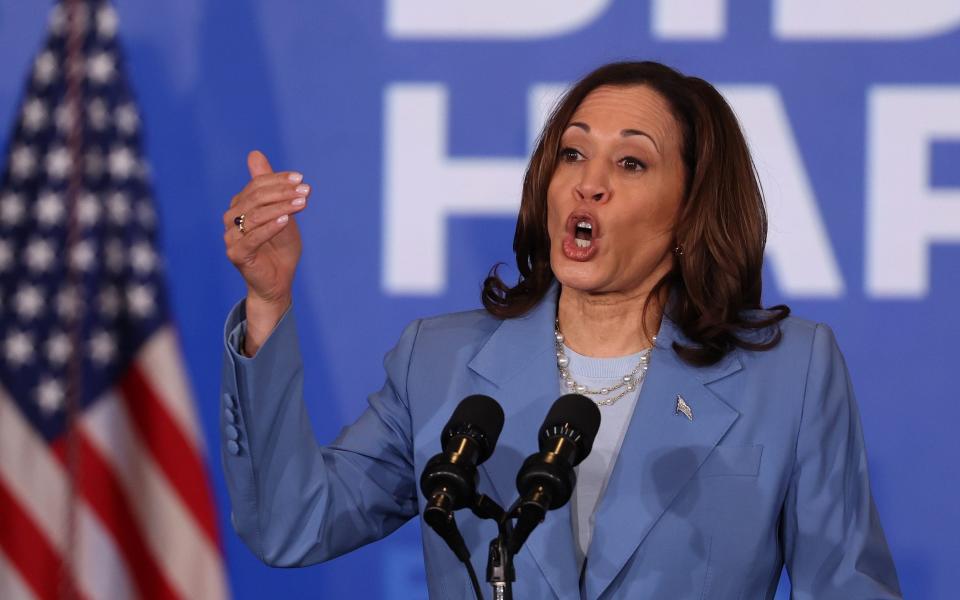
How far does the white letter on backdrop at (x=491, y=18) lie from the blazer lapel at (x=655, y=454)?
3.83 feet

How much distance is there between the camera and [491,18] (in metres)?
2.78

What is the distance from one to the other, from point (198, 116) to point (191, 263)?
0.33m

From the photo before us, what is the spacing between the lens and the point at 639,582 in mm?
1670

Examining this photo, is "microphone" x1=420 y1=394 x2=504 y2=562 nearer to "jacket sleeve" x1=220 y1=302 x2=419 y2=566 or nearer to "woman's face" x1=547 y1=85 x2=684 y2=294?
"jacket sleeve" x1=220 y1=302 x2=419 y2=566

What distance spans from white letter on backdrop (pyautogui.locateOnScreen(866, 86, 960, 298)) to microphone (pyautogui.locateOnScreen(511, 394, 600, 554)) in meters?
1.60

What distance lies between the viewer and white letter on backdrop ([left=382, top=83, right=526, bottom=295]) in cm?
275

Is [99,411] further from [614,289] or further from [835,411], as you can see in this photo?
[835,411]

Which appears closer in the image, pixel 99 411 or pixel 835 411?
pixel 835 411

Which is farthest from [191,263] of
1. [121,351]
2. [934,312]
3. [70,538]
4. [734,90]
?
[934,312]

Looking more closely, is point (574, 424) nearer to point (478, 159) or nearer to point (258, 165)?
point (258, 165)

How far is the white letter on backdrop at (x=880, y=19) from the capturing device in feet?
8.91

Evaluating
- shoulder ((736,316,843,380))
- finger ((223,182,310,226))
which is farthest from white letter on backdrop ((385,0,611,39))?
finger ((223,182,310,226))

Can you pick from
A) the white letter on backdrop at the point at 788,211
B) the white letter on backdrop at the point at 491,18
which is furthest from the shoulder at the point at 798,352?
the white letter on backdrop at the point at 491,18

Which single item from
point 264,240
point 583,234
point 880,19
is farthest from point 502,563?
point 880,19
